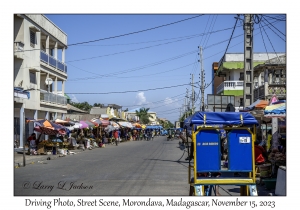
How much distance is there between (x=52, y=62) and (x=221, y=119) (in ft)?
103

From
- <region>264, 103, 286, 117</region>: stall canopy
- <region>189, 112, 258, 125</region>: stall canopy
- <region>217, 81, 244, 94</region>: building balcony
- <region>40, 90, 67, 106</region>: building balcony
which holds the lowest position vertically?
<region>189, 112, 258, 125</region>: stall canopy

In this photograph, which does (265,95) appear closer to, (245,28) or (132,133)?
(245,28)

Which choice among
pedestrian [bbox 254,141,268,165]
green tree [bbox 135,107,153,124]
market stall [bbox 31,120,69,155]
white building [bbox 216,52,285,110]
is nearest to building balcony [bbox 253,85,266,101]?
white building [bbox 216,52,285,110]

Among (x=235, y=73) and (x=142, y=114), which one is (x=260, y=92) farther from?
(x=142, y=114)

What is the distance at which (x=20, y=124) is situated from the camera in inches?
1144

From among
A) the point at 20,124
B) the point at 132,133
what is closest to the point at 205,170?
the point at 20,124

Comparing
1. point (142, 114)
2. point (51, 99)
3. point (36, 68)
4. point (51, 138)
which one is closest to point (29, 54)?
point (36, 68)

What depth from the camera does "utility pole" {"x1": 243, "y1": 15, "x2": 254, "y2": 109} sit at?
1980 cm

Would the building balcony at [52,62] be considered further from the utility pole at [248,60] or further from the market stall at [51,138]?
the utility pole at [248,60]

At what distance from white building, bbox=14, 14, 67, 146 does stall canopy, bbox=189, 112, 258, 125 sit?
2023 centimetres

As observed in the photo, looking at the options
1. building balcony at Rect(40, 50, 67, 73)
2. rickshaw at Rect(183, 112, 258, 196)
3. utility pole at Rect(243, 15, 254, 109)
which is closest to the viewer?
rickshaw at Rect(183, 112, 258, 196)

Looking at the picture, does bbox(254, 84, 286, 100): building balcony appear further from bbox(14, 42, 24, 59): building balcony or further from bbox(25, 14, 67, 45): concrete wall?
bbox(25, 14, 67, 45): concrete wall

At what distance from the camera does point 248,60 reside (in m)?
20.2
